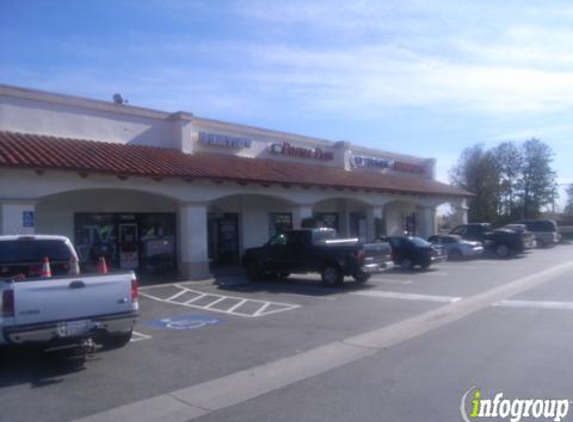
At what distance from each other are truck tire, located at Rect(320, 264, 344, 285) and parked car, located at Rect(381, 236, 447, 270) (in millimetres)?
5477

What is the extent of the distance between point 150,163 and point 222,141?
18.5ft

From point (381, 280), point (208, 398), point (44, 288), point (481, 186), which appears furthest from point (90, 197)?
point (481, 186)

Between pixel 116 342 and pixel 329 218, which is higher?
pixel 329 218

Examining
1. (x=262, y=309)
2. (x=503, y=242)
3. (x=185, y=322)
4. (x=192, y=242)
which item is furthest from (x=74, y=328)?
(x=503, y=242)

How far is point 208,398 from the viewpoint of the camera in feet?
20.8

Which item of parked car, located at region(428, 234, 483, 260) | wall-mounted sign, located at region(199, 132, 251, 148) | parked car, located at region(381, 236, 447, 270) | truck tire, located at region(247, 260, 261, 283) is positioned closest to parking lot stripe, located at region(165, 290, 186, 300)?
truck tire, located at region(247, 260, 261, 283)

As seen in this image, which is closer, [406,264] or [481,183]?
[406,264]

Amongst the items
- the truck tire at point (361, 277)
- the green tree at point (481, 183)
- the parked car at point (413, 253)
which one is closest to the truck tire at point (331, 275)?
the truck tire at point (361, 277)

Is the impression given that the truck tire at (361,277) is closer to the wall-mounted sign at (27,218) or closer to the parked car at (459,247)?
the wall-mounted sign at (27,218)

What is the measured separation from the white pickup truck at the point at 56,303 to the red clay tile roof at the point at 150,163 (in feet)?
18.3

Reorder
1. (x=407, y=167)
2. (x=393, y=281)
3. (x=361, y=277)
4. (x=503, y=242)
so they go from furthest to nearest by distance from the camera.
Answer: (x=407, y=167)
(x=503, y=242)
(x=393, y=281)
(x=361, y=277)

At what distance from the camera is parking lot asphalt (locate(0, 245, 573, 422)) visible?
6609mm

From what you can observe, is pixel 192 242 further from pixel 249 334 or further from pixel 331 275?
pixel 249 334

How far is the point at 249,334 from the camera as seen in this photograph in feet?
32.4
